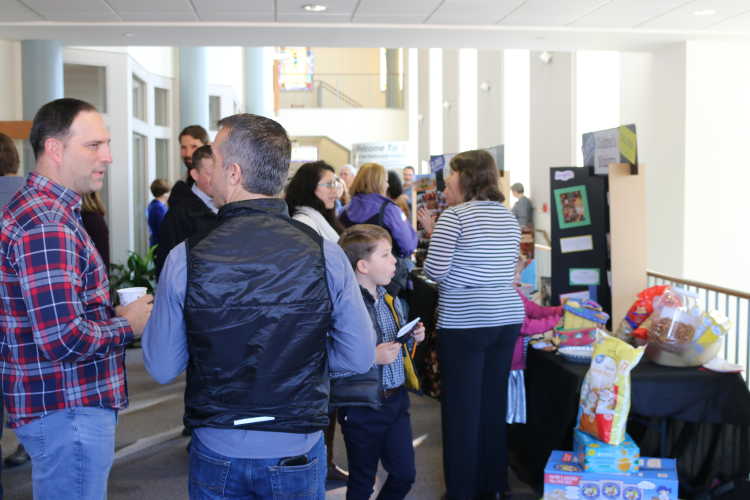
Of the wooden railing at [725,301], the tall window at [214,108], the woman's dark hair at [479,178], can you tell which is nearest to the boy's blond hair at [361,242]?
the woman's dark hair at [479,178]

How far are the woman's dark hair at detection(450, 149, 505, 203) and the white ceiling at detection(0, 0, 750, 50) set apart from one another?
2.76m

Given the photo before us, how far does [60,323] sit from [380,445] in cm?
132

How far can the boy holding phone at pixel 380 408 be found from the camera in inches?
103

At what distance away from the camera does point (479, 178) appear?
3277 millimetres

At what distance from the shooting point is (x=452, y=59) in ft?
50.9

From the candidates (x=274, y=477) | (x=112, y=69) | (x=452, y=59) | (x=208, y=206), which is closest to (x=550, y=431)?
(x=208, y=206)

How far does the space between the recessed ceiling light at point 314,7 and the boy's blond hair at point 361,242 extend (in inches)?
140

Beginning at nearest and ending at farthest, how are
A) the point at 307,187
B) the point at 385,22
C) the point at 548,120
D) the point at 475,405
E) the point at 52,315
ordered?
the point at 52,315, the point at 475,405, the point at 307,187, the point at 385,22, the point at 548,120

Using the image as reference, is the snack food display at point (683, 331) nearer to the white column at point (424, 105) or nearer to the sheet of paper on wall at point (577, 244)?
the sheet of paper on wall at point (577, 244)

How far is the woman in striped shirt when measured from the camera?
3166 mm

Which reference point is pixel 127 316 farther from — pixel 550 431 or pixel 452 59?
pixel 452 59

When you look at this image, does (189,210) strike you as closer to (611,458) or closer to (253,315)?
(253,315)

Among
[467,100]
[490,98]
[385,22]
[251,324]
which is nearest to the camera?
[251,324]

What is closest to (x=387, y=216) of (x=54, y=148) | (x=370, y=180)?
(x=370, y=180)
